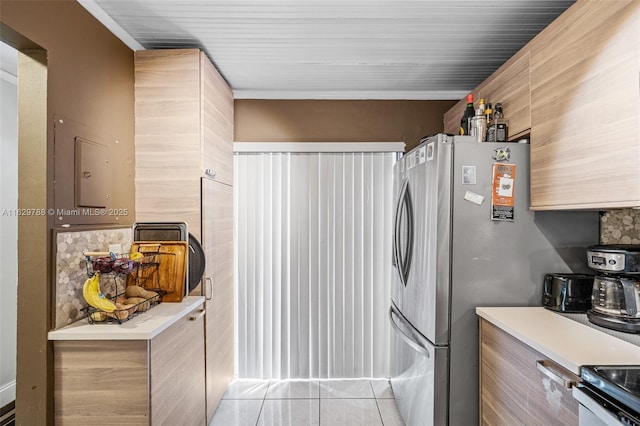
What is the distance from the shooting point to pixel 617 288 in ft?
4.68

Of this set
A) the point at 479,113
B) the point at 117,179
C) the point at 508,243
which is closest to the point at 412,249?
the point at 508,243

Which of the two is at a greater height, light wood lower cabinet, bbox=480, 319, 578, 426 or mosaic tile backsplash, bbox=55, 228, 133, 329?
mosaic tile backsplash, bbox=55, 228, 133, 329

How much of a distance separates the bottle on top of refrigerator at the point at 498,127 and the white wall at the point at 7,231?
304 centimetres

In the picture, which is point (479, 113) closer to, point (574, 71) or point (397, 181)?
point (574, 71)

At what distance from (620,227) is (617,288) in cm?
46

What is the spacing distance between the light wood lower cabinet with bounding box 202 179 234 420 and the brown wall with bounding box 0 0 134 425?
0.59 meters

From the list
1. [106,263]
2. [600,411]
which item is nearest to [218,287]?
[106,263]

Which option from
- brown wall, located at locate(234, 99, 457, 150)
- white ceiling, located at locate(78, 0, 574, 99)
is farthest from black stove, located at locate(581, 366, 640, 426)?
brown wall, located at locate(234, 99, 457, 150)

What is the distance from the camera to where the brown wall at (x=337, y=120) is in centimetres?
296

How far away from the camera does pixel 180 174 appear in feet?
6.92

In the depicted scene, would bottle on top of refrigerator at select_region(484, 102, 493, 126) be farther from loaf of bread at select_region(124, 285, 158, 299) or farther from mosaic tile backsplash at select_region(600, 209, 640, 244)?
loaf of bread at select_region(124, 285, 158, 299)

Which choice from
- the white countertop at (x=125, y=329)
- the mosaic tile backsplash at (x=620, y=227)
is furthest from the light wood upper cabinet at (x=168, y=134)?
the mosaic tile backsplash at (x=620, y=227)

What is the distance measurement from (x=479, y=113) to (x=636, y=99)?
88 centimetres

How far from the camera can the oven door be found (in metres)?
0.91
